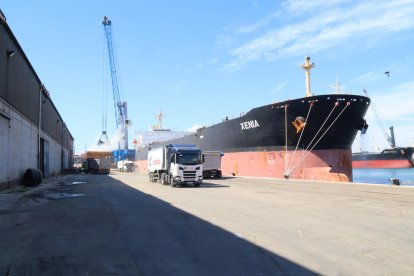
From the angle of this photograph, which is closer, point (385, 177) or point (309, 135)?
point (309, 135)

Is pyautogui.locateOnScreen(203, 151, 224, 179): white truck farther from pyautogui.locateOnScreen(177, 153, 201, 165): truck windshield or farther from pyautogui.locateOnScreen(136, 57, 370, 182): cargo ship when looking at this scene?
pyautogui.locateOnScreen(177, 153, 201, 165): truck windshield

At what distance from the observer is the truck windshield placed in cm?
2820

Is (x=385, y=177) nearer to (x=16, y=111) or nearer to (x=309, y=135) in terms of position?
(x=309, y=135)

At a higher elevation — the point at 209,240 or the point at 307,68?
the point at 307,68

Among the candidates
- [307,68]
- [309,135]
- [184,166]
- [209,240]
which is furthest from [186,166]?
[307,68]

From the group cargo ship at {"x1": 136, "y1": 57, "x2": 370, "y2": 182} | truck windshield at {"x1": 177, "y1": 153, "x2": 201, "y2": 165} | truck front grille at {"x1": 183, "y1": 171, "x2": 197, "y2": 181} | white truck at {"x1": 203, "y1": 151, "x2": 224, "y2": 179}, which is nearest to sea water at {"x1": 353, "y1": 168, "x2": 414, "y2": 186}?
cargo ship at {"x1": 136, "y1": 57, "x2": 370, "y2": 182}

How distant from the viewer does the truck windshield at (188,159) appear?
28.2m

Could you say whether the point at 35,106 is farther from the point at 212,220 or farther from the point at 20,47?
the point at 212,220

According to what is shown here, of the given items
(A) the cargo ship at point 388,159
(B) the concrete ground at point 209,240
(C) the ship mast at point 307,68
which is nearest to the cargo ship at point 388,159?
(A) the cargo ship at point 388,159

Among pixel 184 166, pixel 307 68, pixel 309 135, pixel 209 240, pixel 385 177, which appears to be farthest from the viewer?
pixel 385 177

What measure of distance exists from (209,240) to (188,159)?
63.8 ft

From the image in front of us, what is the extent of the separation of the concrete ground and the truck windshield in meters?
13.2

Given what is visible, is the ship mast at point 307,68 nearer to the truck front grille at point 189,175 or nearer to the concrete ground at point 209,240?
the truck front grille at point 189,175

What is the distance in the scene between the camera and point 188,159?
28281 mm
